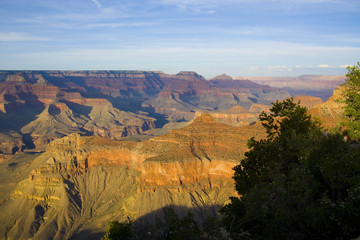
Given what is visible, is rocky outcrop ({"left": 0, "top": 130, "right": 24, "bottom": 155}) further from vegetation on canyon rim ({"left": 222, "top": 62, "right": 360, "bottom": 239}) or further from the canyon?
vegetation on canyon rim ({"left": 222, "top": 62, "right": 360, "bottom": 239})

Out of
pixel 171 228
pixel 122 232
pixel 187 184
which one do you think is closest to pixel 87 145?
pixel 187 184

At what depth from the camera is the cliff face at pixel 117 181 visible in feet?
190

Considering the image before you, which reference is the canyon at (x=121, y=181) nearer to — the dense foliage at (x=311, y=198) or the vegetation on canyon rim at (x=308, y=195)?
the vegetation on canyon rim at (x=308, y=195)

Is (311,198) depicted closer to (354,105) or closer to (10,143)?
(354,105)

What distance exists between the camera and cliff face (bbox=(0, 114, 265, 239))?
58000mm

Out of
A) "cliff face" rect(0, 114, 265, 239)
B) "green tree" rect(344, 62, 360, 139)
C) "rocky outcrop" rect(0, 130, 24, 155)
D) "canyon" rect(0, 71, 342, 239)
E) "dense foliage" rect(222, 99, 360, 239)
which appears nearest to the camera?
"dense foliage" rect(222, 99, 360, 239)

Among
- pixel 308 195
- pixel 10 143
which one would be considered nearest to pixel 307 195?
pixel 308 195

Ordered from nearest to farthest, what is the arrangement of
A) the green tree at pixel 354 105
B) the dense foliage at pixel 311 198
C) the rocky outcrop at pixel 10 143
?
the dense foliage at pixel 311 198 < the green tree at pixel 354 105 < the rocky outcrop at pixel 10 143

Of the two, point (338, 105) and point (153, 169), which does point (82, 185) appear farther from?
point (338, 105)

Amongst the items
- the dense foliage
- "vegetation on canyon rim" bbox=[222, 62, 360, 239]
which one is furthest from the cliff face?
the dense foliage

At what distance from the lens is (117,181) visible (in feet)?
226

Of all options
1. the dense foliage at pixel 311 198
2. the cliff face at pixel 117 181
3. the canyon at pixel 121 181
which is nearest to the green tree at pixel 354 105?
the dense foliage at pixel 311 198

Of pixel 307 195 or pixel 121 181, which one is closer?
pixel 307 195

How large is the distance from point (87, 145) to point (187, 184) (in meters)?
29.1
